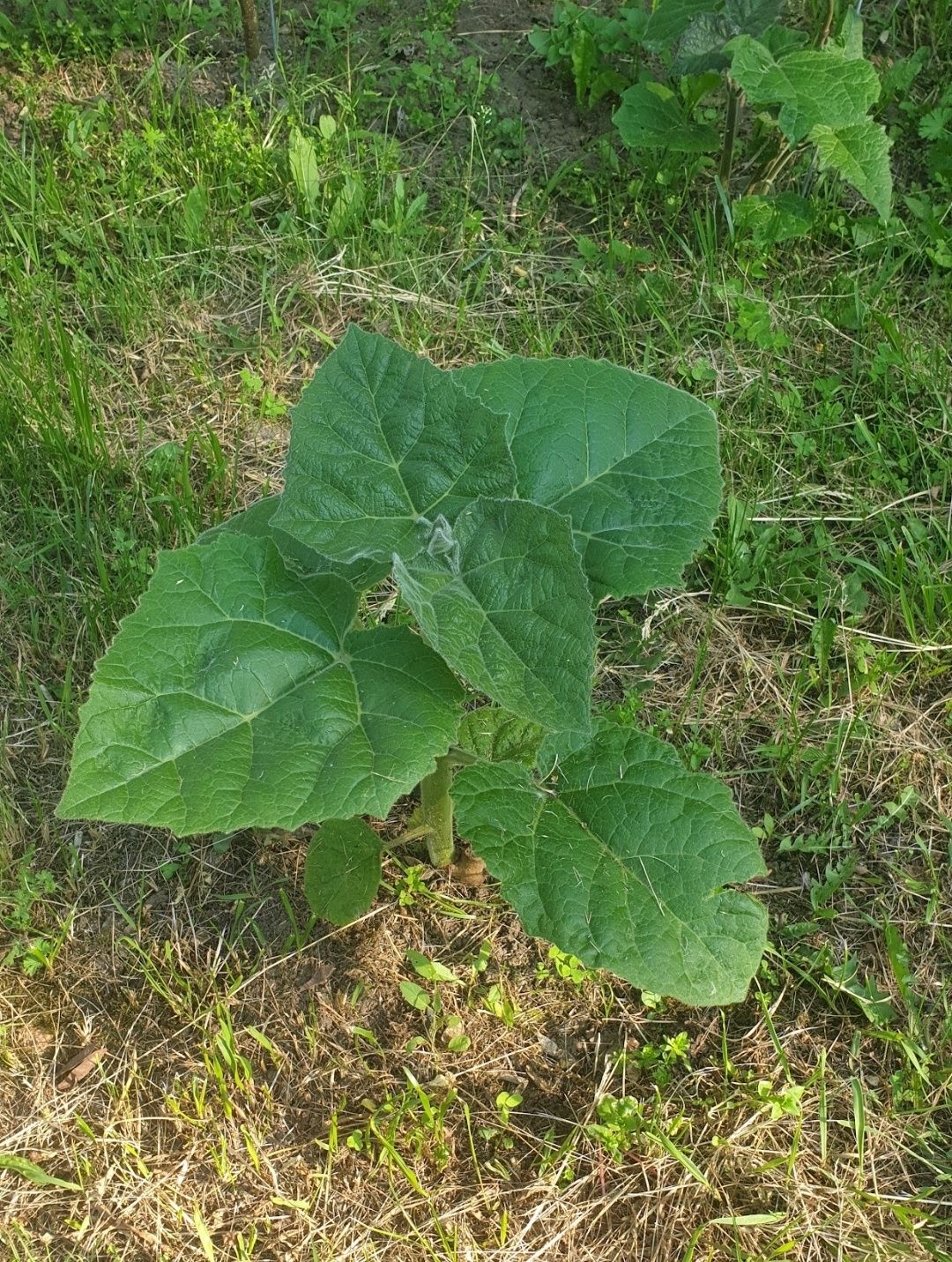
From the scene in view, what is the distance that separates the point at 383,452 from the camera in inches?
69.6

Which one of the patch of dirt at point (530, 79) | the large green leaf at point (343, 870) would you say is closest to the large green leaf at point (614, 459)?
the large green leaf at point (343, 870)

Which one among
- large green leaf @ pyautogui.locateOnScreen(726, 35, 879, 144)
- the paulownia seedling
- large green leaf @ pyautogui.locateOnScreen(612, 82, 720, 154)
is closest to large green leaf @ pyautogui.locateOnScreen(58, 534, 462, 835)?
the paulownia seedling

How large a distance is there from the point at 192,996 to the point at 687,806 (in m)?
1.01

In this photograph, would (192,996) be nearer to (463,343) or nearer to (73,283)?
(463,343)

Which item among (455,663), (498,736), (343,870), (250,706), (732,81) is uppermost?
(732,81)

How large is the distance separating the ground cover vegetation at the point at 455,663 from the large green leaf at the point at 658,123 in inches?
4.3

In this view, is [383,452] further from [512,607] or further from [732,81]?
[732,81]

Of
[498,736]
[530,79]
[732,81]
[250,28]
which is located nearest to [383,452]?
[498,736]

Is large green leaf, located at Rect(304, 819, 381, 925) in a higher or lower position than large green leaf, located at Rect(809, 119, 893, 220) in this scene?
lower

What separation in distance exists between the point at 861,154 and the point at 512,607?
2014mm

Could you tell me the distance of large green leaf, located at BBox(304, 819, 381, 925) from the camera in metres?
2.05

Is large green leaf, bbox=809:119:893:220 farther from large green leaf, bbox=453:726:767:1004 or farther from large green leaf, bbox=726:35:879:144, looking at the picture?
large green leaf, bbox=453:726:767:1004

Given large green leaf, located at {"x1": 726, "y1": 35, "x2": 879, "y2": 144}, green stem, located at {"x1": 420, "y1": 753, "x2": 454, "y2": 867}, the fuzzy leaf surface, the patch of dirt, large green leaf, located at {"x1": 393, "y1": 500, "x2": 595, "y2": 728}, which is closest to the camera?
large green leaf, located at {"x1": 393, "y1": 500, "x2": 595, "y2": 728}

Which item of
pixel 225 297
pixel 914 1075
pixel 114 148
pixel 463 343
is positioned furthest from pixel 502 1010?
pixel 114 148
